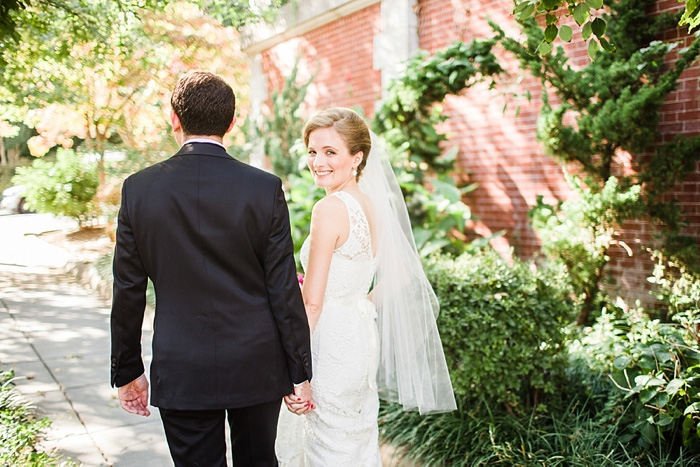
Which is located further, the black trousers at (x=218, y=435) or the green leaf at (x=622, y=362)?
the green leaf at (x=622, y=362)

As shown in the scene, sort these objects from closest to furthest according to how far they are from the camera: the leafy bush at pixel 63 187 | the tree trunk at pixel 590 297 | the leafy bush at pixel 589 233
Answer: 1. the leafy bush at pixel 589 233
2. the tree trunk at pixel 590 297
3. the leafy bush at pixel 63 187

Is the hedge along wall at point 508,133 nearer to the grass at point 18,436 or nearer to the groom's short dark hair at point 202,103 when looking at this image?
the groom's short dark hair at point 202,103

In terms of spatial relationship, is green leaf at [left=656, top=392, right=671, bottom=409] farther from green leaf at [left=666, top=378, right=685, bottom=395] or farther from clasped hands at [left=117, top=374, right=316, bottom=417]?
clasped hands at [left=117, top=374, right=316, bottom=417]

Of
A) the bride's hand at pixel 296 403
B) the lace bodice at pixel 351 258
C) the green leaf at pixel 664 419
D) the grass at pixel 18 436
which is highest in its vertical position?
the lace bodice at pixel 351 258

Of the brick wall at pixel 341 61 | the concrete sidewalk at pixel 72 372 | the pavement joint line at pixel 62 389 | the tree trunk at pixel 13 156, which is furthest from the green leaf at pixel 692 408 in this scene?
the tree trunk at pixel 13 156

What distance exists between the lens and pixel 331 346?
9.49ft

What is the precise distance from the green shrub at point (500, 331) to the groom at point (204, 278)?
1.59m

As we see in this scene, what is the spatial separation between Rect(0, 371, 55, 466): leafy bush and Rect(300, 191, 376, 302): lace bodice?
5.90 feet

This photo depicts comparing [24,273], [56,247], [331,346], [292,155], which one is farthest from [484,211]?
[56,247]

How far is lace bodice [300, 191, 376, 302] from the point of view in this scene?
2807 mm

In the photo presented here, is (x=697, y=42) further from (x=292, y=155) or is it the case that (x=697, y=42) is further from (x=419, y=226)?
(x=292, y=155)

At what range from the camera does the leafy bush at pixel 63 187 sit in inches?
524

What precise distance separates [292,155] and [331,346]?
6177mm

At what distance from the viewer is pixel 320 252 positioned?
270 cm
